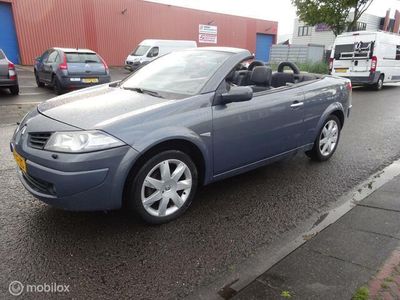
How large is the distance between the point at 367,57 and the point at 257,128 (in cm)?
1249

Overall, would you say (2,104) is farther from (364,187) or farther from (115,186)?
(364,187)

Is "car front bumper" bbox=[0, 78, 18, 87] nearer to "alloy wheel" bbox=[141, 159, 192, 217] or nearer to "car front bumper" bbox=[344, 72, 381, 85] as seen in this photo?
"alloy wheel" bbox=[141, 159, 192, 217]

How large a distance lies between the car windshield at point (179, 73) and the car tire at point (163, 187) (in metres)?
0.70

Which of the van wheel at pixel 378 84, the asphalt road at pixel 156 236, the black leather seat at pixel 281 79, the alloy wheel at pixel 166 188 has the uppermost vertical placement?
the black leather seat at pixel 281 79

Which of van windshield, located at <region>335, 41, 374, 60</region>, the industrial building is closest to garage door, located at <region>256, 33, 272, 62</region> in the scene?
the industrial building

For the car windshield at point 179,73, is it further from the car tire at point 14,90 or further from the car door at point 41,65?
the car door at point 41,65

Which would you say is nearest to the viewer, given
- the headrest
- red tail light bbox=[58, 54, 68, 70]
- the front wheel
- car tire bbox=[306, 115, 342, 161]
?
the headrest

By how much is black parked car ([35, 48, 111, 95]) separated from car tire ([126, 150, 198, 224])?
8.62 m

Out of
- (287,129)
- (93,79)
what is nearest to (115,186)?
(287,129)

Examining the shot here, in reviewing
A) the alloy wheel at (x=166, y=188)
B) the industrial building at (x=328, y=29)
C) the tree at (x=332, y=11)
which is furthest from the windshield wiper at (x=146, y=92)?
the industrial building at (x=328, y=29)

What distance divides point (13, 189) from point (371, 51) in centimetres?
1402

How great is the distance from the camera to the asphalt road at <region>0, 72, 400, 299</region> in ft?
7.91

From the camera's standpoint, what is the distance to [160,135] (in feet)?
9.29

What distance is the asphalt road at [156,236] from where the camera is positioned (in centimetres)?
241
